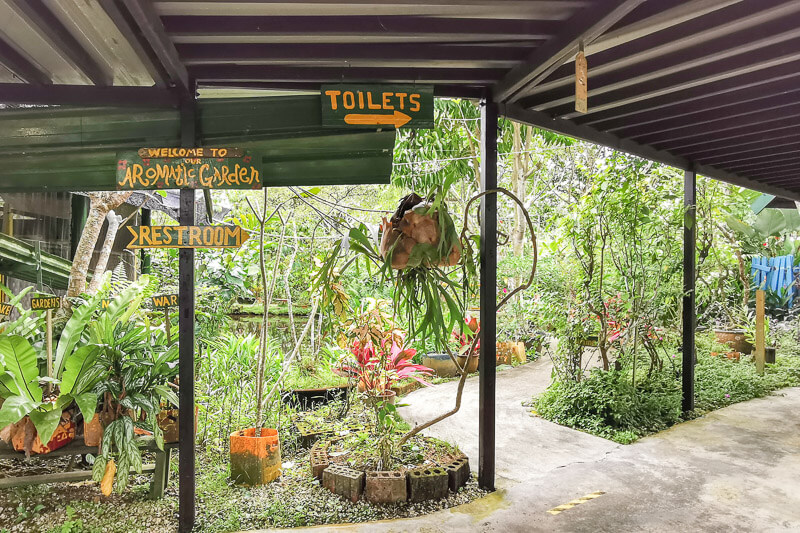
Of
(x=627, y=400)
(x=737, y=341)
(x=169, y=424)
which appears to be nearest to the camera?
(x=169, y=424)

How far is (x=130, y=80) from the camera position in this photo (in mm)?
2967

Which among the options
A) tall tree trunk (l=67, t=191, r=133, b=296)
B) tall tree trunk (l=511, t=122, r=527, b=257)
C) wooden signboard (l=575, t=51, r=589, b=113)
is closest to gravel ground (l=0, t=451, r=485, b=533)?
tall tree trunk (l=67, t=191, r=133, b=296)

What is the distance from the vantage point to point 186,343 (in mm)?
2695

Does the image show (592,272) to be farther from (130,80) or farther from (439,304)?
(130,80)

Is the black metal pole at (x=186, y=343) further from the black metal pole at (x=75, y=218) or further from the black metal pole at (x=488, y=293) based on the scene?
the black metal pole at (x=75, y=218)

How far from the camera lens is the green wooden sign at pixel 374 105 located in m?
2.76

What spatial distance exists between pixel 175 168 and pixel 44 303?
3.10 feet

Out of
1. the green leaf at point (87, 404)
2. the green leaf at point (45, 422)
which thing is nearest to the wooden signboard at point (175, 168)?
the green leaf at point (87, 404)

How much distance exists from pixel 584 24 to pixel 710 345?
6403 mm

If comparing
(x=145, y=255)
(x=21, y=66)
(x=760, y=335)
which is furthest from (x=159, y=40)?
(x=760, y=335)

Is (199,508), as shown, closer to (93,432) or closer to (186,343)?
(93,432)

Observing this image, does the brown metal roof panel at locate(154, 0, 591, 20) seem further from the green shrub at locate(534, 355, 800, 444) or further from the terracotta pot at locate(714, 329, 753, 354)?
the terracotta pot at locate(714, 329, 753, 354)

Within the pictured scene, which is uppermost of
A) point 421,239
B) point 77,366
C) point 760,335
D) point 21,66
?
point 21,66

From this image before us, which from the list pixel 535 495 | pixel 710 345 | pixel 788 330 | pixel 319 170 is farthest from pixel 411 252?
pixel 788 330
